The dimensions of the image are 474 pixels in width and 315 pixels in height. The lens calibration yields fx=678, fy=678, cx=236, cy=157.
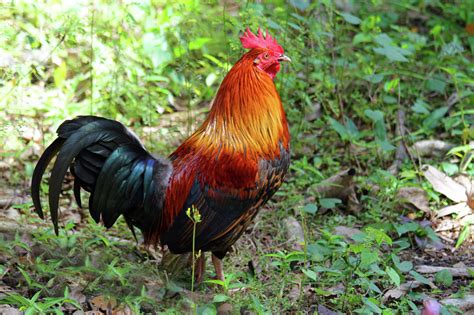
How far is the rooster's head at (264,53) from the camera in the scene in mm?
4125

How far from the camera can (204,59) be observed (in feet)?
22.4

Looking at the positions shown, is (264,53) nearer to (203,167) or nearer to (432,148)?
(203,167)

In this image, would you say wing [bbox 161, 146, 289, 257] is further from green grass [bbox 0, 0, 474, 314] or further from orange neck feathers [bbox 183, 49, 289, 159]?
green grass [bbox 0, 0, 474, 314]

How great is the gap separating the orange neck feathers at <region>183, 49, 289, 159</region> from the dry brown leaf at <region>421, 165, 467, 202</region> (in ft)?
4.81

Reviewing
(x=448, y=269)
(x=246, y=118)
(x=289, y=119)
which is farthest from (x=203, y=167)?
(x=289, y=119)

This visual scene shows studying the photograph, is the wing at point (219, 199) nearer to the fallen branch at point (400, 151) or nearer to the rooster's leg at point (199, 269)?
the rooster's leg at point (199, 269)

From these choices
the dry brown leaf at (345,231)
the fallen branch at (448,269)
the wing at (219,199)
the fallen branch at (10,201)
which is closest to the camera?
the wing at (219,199)

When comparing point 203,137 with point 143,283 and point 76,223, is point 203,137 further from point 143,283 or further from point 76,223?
point 76,223

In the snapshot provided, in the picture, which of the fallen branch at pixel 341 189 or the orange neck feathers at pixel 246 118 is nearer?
the orange neck feathers at pixel 246 118

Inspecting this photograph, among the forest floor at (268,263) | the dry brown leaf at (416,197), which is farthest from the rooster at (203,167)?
the dry brown leaf at (416,197)

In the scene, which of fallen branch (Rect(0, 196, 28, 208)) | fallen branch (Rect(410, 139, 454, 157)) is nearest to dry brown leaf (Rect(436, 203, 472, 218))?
fallen branch (Rect(410, 139, 454, 157))

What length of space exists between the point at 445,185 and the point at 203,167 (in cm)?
204

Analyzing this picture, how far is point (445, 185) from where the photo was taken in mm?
5012

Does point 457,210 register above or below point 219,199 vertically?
below
